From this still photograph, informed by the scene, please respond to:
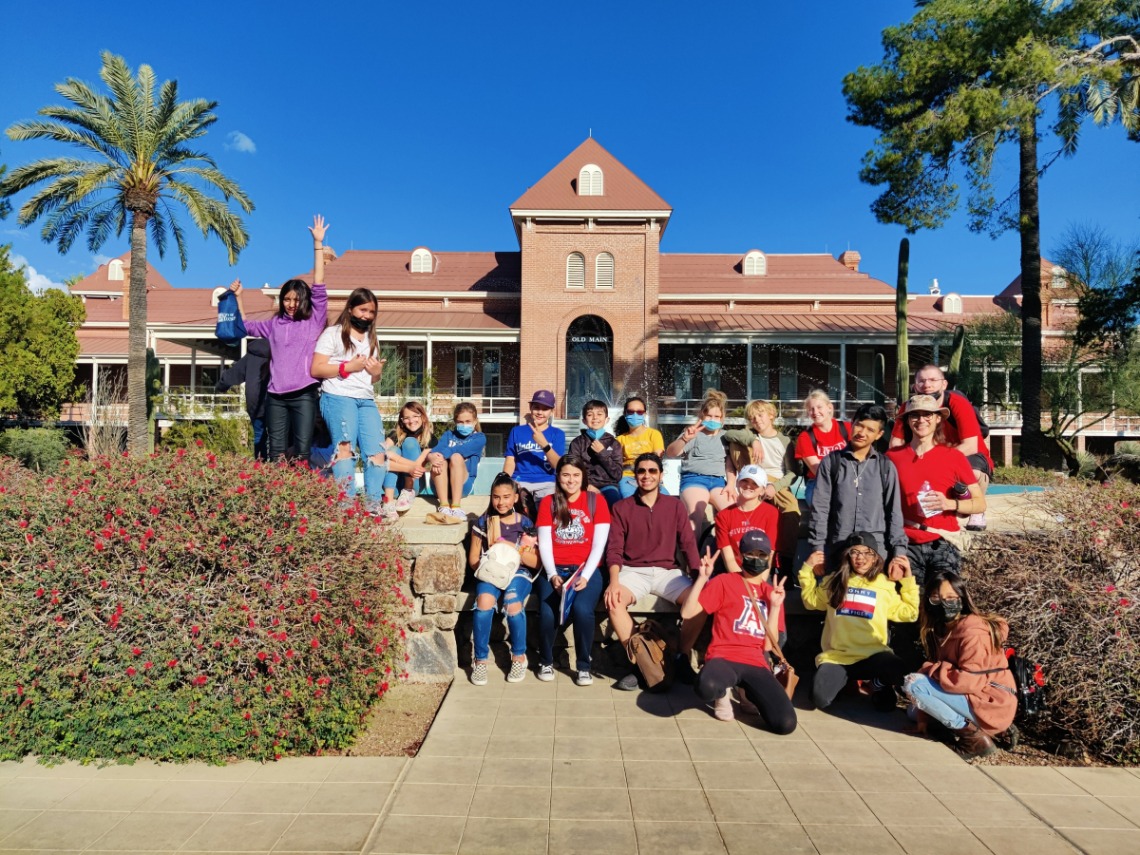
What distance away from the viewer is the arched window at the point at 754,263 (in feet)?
108

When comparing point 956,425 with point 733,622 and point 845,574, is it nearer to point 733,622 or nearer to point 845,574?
point 845,574

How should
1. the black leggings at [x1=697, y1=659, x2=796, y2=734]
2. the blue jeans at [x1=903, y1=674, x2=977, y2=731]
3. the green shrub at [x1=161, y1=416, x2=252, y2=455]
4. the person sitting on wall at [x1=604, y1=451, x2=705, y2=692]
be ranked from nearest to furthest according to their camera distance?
the blue jeans at [x1=903, y1=674, x2=977, y2=731] → the black leggings at [x1=697, y1=659, x2=796, y2=734] → the person sitting on wall at [x1=604, y1=451, x2=705, y2=692] → the green shrub at [x1=161, y1=416, x2=252, y2=455]

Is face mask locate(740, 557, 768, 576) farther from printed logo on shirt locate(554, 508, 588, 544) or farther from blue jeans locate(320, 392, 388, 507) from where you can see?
blue jeans locate(320, 392, 388, 507)

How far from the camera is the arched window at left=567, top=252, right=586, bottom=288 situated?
2869 cm

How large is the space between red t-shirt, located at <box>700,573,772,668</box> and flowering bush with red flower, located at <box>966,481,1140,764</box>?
148 centimetres

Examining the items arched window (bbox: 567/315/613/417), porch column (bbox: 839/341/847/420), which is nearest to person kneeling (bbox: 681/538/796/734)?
porch column (bbox: 839/341/847/420)

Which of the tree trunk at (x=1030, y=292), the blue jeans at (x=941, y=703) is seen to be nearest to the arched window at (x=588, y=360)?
the tree trunk at (x=1030, y=292)

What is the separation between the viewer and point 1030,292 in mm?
17547

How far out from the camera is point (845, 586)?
188 inches

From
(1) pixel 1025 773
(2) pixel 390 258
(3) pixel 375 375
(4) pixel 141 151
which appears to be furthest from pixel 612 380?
(1) pixel 1025 773

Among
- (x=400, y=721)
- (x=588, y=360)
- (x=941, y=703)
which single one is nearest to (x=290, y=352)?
(x=400, y=721)

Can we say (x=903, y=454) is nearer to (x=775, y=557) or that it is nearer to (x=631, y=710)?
(x=775, y=557)

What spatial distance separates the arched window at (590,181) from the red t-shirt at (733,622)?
2635 centimetres

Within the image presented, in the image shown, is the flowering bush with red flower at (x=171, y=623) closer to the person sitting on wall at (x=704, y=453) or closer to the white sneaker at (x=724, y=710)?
the white sneaker at (x=724, y=710)
